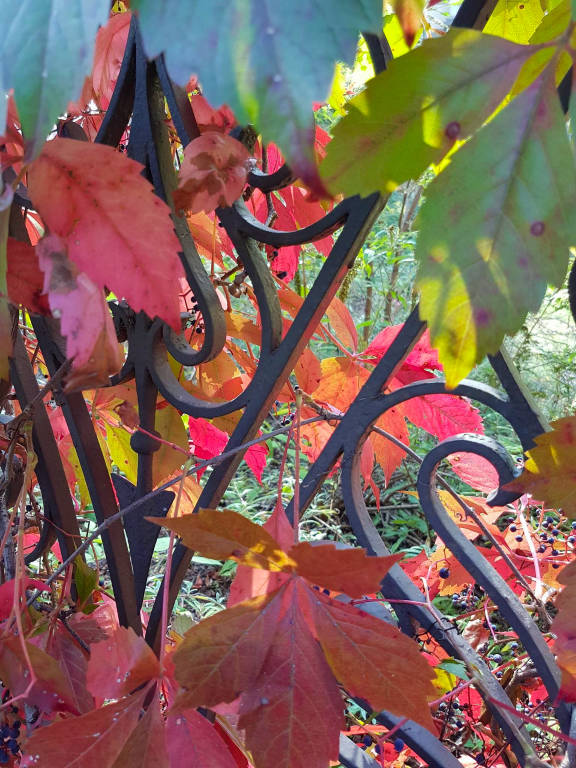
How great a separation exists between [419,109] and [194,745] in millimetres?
457

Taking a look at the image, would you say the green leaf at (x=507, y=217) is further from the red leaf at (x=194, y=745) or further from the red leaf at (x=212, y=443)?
the red leaf at (x=212, y=443)

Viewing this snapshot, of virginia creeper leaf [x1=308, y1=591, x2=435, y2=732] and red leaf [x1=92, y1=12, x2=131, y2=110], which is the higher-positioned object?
red leaf [x1=92, y1=12, x2=131, y2=110]

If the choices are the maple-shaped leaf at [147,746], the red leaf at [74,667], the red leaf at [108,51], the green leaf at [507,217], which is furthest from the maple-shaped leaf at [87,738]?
the red leaf at [108,51]

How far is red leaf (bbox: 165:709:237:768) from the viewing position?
0.47 m

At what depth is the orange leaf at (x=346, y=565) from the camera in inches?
16.3

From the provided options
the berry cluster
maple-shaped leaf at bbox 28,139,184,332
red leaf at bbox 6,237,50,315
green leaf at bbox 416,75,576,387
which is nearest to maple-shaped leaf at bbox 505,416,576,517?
green leaf at bbox 416,75,576,387

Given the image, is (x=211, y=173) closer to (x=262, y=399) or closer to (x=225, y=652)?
(x=262, y=399)

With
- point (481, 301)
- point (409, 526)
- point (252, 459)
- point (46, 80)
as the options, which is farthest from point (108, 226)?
point (409, 526)

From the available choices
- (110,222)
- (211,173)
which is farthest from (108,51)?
(110,222)

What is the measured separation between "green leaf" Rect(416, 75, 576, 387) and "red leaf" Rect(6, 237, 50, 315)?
0.98ft

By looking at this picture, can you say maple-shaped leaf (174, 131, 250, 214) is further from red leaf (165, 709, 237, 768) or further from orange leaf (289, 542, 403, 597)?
red leaf (165, 709, 237, 768)

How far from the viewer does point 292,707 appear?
44cm

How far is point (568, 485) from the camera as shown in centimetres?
44

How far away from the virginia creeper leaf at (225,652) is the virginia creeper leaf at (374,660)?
4cm
